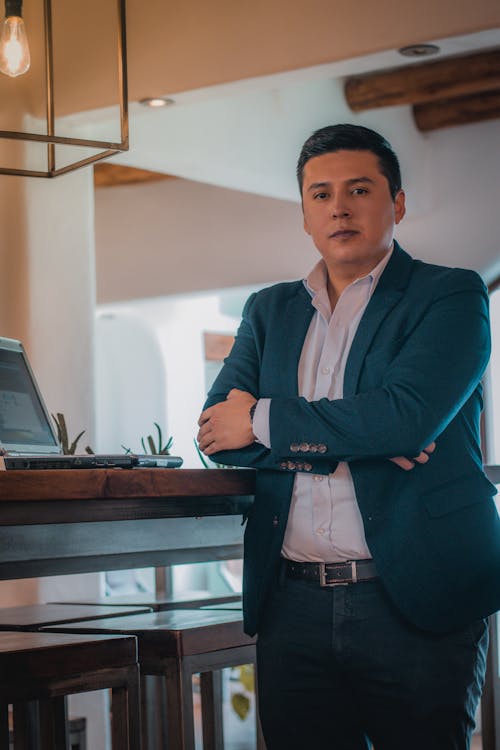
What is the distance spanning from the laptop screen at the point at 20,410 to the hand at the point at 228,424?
0.40 metres

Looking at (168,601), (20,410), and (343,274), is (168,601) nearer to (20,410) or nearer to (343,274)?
(20,410)

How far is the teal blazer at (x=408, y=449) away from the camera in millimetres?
1716

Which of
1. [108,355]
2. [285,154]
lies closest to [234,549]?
[285,154]

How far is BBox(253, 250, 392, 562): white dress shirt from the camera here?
178 cm

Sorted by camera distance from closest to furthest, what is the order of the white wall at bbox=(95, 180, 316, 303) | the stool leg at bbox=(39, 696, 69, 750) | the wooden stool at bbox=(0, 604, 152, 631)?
1. the stool leg at bbox=(39, 696, 69, 750)
2. the wooden stool at bbox=(0, 604, 152, 631)
3. the white wall at bbox=(95, 180, 316, 303)

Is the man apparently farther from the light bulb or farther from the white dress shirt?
the light bulb

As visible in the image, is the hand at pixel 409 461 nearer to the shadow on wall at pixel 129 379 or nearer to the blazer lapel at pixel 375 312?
the blazer lapel at pixel 375 312

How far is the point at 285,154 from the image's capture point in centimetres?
555

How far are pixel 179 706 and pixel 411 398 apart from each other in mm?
827

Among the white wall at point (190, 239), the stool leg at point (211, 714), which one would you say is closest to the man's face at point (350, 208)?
the stool leg at point (211, 714)

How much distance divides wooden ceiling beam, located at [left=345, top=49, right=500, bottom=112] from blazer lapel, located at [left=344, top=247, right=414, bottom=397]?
12.8ft

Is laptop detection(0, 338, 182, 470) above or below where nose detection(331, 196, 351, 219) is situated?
below

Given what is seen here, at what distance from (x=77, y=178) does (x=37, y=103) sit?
1.07 ft

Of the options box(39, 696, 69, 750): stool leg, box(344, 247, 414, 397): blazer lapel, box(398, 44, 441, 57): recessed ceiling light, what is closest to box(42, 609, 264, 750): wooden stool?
box(39, 696, 69, 750): stool leg
